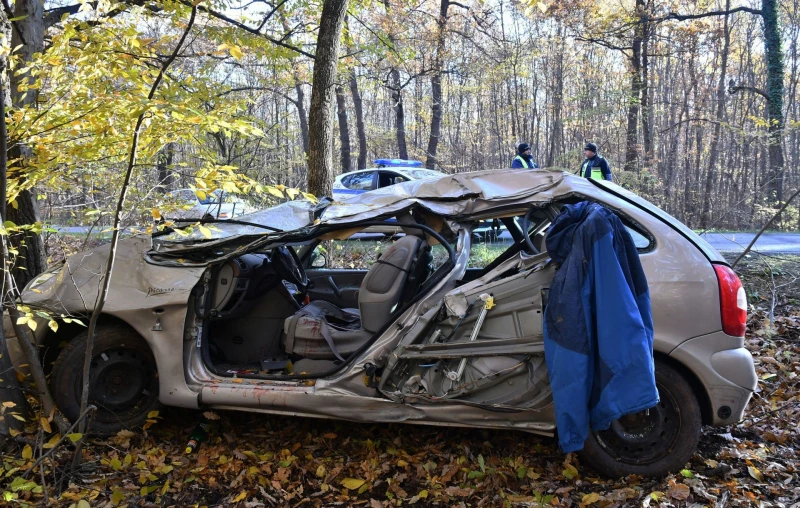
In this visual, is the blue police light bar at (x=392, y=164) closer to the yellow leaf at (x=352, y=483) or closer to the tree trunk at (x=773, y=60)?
the tree trunk at (x=773, y=60)

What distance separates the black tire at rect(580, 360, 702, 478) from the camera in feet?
9.92

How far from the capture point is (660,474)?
3.05 meters

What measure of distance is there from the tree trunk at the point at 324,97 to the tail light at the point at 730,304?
519cm

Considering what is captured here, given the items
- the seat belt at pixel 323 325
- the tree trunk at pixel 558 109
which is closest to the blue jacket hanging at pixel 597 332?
the seat belt at pixel 323 325

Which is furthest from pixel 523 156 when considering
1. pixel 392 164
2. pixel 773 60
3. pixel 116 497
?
pixel 773 60

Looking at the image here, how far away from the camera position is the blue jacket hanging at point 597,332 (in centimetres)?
263

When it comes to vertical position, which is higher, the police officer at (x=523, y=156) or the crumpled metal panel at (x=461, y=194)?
the police officer at (x=523, y=156)

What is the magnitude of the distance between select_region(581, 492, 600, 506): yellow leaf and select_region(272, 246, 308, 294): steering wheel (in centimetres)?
269

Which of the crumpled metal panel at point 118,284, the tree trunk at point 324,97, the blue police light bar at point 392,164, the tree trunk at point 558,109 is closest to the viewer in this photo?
the crumpled metal panel at point 118,284

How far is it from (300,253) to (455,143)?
24774 mm

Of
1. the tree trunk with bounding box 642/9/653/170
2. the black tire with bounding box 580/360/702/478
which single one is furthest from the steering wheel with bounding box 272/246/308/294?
the tree trunk with bounding box 642/9/653/170

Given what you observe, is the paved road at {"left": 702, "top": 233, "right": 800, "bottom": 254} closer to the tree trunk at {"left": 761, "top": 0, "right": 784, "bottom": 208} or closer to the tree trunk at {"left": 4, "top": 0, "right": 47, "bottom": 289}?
the tree trunk at {"left": 761, "top": 0, "right": 784, "bottom": 208}

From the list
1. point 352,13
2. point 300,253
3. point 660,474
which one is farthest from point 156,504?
point 352,13

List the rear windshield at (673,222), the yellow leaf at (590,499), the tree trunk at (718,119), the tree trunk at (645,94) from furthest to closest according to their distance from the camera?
the tree trunk at (718,119), the tree trunk at (645,94), the rear windshield at (673,222), the yellow leaf at (590,499)
